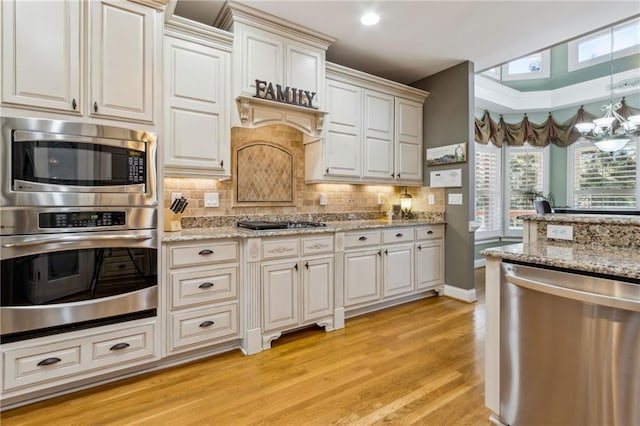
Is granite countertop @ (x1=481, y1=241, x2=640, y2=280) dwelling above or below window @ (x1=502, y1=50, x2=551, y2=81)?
below

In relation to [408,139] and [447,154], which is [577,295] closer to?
[447,154]

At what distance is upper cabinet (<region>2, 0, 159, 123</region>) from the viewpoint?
1844 mm

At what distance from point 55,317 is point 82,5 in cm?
193

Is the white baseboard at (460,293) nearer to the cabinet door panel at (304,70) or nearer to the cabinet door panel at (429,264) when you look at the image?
the cabinet door panel at (429,264)

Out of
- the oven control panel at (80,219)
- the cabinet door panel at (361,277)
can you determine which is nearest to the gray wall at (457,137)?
the cabinet door panel at (361,277)

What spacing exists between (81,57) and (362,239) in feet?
8.63

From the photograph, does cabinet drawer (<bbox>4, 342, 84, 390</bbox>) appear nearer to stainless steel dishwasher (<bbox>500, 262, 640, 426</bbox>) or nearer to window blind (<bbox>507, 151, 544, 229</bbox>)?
stainless steel dishwasher (<bbox>500, 262, 640, 426</bbox>)

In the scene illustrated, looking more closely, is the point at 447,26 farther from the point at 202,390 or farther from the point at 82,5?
Result: the point at 202,390

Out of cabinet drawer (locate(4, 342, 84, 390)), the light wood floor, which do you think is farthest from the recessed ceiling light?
cabinet drawer (locate(4, 342, 84, 390))

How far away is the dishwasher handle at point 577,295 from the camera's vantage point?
1239 millimetres

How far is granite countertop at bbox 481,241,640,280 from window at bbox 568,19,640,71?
4.62 meters

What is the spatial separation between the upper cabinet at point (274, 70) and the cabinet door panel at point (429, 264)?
1.87 meters

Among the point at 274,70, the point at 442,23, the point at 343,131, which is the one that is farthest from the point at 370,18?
the point at 343,131

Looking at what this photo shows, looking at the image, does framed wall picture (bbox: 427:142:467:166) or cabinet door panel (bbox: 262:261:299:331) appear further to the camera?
framed wall picture (bbox: 427:142:467:166)
